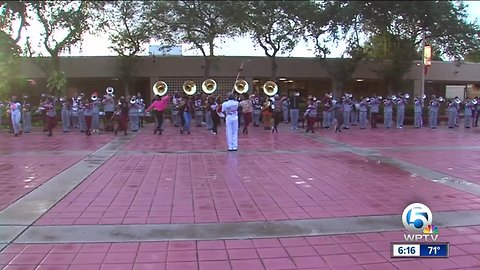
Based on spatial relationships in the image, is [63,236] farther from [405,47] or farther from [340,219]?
[405,47]

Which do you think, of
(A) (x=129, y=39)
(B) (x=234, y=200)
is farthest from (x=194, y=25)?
(B) (x=234, y=200)

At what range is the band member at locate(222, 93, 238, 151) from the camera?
515 inches

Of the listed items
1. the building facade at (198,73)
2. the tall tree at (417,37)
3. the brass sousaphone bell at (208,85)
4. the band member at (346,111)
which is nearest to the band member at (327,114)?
the band member at (346,111)

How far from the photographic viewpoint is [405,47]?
111 ft

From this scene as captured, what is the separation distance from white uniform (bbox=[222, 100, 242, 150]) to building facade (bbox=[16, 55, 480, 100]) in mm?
21114

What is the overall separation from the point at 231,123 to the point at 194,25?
18653mm

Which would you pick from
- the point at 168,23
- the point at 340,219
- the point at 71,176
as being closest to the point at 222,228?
the point at 340,219

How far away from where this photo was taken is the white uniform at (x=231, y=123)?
13070 millimetres

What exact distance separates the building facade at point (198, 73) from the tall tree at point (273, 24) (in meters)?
2.77

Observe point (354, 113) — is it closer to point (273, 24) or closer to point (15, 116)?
point (273, 24)

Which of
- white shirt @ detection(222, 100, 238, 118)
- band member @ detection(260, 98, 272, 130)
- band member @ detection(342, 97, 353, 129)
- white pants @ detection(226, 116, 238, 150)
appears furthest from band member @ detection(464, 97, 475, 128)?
white pants @ detection(226, 116, 238, 150)

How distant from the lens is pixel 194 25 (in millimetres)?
30484

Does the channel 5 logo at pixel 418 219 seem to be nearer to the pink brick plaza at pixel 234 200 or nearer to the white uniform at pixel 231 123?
the pink brick plaza at pixel 234 200

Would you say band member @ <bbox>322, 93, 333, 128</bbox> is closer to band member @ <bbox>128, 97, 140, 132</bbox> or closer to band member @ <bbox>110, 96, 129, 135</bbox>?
band member @ <bbox>128, 97, 140, 132</bbox>
